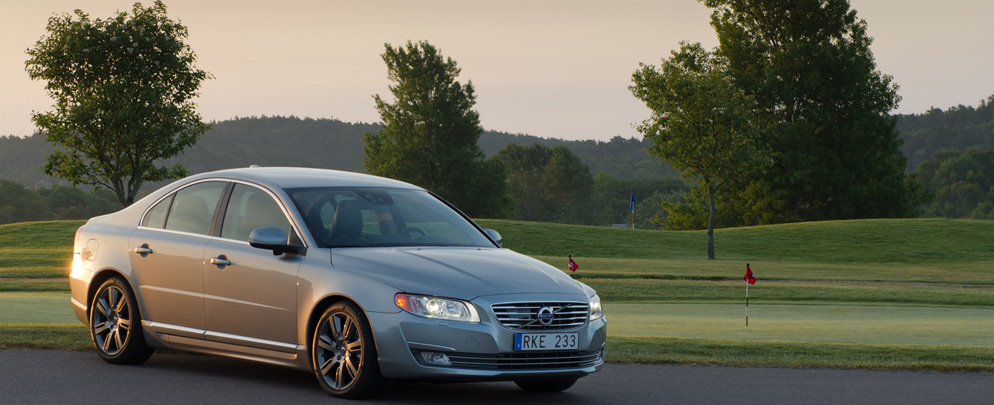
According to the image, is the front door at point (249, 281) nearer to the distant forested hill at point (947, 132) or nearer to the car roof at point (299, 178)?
the car roof at point (299, 178)

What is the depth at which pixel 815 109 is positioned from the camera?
7100 cm

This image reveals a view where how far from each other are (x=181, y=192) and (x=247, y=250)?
1.44m

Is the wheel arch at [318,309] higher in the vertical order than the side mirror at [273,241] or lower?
lower

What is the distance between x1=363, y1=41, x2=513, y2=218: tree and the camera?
86938 mm

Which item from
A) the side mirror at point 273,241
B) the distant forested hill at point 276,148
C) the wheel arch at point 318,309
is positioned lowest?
the wheel arch at point 318,309

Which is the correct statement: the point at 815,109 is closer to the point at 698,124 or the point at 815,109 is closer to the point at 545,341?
the point at 698,124

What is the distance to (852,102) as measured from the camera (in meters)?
70.9

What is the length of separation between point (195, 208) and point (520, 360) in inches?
135

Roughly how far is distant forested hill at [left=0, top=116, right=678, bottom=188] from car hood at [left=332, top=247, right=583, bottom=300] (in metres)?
138

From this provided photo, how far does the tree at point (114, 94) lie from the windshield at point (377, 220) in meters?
35.3

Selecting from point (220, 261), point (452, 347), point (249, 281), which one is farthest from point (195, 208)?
point (452, 347)

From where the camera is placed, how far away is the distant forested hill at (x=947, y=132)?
163 m

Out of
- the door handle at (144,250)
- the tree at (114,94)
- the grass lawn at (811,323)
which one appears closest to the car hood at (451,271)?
the door handle at (144,250)

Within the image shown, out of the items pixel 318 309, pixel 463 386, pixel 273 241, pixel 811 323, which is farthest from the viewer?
pixel 811 323
